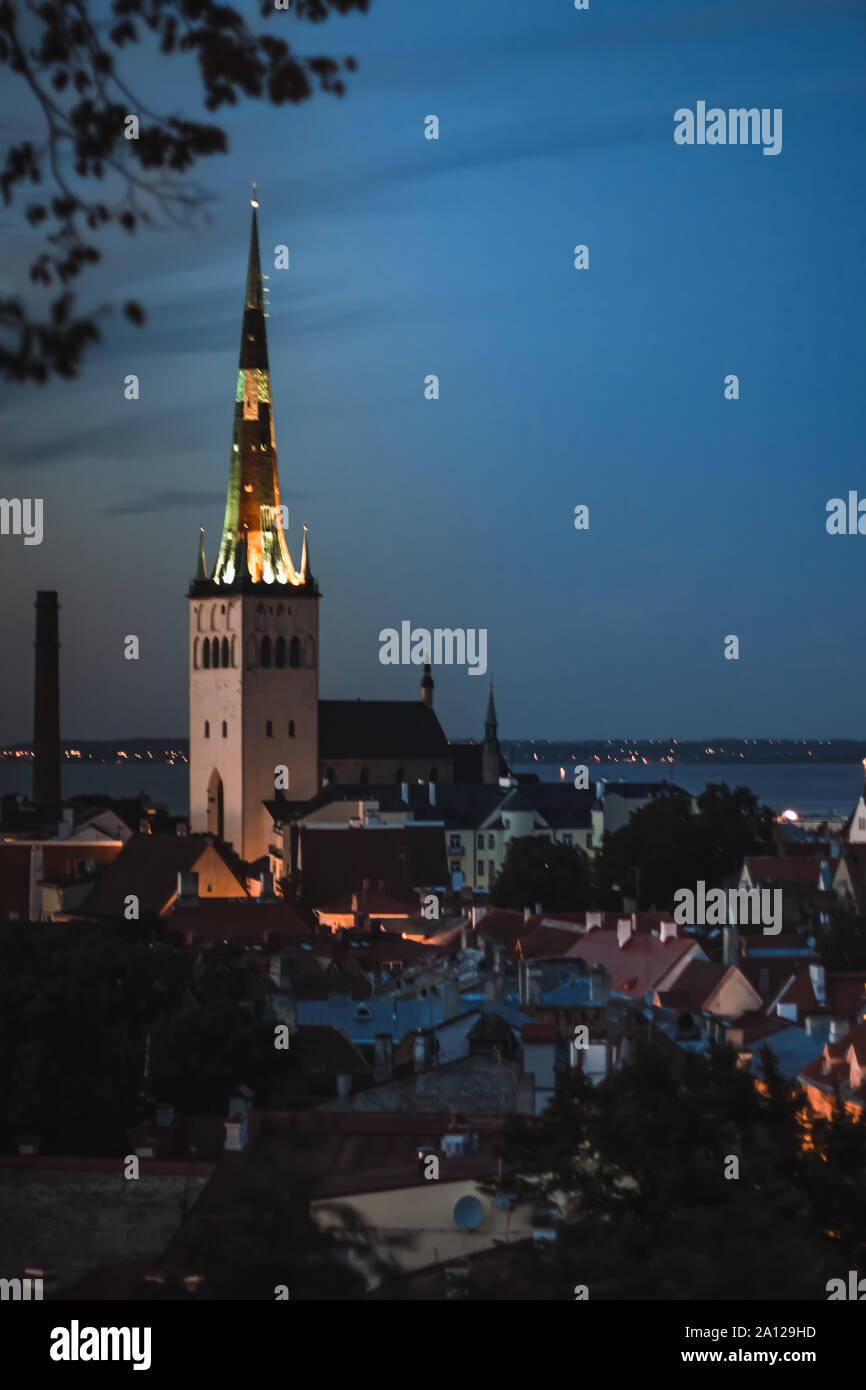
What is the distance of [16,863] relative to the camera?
48.6 m

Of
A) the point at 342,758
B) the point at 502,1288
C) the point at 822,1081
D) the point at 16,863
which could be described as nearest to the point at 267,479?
the point at 342,758

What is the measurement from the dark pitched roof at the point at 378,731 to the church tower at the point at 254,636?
270 centimetres

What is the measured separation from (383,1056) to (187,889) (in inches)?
813

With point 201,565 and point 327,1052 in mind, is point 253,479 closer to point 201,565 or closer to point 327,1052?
point 201,565

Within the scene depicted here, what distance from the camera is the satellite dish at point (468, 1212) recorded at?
15.5 m

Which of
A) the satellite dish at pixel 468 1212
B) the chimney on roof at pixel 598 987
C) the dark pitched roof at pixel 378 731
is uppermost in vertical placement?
the dark pitched roof at pixel 378 731

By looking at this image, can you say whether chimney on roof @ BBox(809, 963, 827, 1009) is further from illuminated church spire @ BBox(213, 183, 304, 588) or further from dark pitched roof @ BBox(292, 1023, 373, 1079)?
illuminated church spire @ BBox(213, 183, 304, 588)

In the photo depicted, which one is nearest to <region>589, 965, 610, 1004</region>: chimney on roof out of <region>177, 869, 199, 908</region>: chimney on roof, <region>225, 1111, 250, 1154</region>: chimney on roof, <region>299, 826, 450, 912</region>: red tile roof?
<region>225, 1111, 250, 1154</region>: chimney on roof

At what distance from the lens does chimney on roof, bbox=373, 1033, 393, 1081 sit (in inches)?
894

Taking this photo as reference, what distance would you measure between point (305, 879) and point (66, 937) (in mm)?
26507

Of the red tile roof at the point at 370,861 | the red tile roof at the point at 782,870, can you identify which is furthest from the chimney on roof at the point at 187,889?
the red tile roof at the point at 782,870

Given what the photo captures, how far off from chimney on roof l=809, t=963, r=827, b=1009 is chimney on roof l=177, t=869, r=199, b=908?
14729 millimetres

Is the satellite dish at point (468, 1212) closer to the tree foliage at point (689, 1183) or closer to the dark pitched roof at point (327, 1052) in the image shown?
the tree foliage at point (689, 1183)

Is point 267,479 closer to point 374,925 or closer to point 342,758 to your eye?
point 342,758
